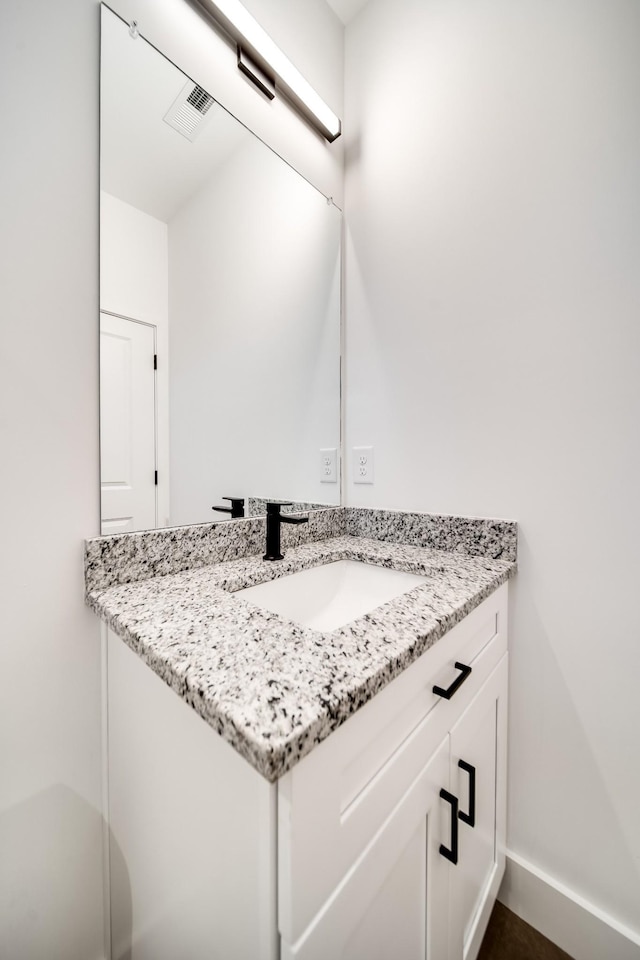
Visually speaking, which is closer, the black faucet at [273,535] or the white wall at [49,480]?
the white wall at [49,480]

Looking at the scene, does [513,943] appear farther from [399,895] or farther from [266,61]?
[266,61]

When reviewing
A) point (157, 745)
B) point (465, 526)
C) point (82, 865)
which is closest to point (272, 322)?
point (465, 526)

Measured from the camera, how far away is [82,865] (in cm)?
73

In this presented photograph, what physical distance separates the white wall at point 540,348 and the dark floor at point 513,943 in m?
0.16

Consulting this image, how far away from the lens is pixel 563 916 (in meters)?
0.88

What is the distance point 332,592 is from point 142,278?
88 cm

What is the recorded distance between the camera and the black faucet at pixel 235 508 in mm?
1000

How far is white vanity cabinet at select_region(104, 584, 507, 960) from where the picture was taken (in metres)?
0.37

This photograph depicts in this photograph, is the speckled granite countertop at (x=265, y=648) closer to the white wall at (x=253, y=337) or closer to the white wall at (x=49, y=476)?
the white wall at (x=49, y=476)

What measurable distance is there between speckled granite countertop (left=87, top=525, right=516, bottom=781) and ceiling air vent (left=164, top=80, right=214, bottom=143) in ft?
3.47

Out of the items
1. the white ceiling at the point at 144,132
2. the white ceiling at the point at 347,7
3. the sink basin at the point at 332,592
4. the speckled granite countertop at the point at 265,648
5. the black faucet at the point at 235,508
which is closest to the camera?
the speckled granite countertop at the point at 265,648

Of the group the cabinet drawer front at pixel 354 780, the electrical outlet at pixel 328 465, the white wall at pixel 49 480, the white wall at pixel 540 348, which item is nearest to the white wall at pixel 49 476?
the white wall at pixel 49 480

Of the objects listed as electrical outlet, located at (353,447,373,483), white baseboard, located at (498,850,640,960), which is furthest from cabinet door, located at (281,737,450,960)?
electrical outlet, located at (353,447,373,483)

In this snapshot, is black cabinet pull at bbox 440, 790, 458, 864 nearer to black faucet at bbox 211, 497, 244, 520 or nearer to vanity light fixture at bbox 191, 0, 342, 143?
black faucet at bbox 211, 497, 244, 520
